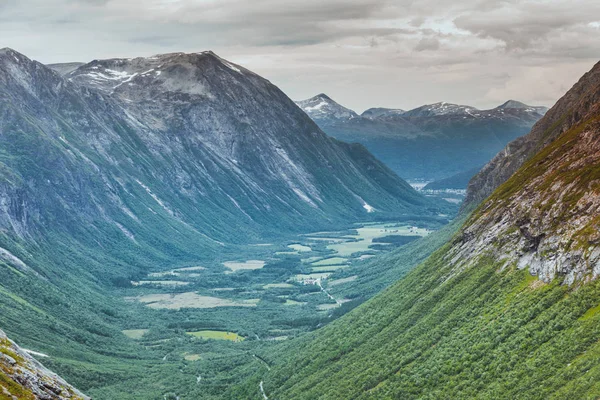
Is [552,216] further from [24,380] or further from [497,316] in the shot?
[24,380]

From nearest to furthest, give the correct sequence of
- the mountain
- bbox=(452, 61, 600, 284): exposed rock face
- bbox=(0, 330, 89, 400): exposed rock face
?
bbox=(0, 330, 89, 400): exposed rock face < the mountain < bbox=(452, 61, 600, 284): exposed rock face

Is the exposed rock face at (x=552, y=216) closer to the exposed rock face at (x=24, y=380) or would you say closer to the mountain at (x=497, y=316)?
the mountain at (x=497, y=316)

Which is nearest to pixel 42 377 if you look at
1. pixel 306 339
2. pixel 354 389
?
pixel 354 389

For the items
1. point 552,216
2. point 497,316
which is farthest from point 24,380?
point 552,216

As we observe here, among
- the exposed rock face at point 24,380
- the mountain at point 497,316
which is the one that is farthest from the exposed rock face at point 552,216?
the exposed rock face at point 24,380

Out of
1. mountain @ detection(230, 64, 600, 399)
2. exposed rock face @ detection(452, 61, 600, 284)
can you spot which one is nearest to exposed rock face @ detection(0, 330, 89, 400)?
mountain @ detection(230, 64, 600, 399)

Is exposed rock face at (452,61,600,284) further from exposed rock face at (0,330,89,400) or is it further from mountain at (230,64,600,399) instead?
exposed rock face at (0,330,89,400)
